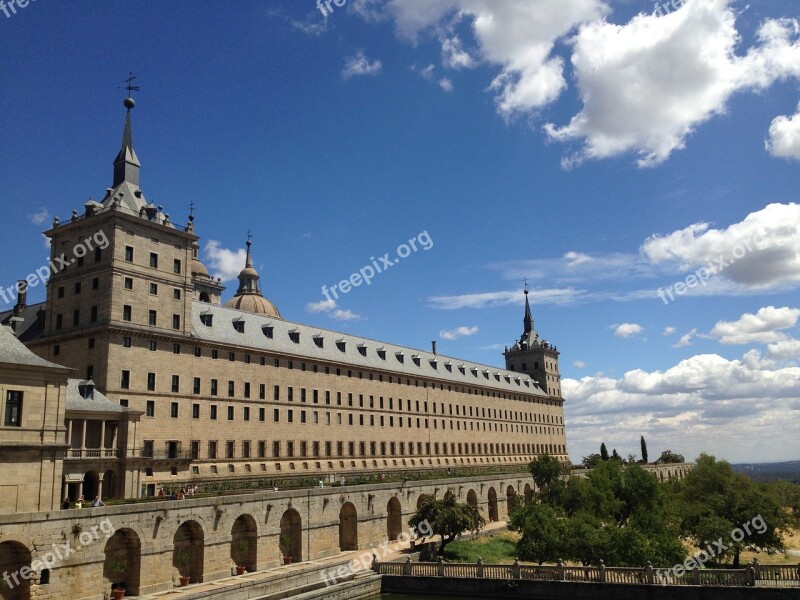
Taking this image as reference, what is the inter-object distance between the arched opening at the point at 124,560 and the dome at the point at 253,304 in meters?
58.2

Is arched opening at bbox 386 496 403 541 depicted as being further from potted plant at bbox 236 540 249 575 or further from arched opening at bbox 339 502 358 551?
potted plant at bbox 236 540 249 575

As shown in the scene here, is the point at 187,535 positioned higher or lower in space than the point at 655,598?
higher

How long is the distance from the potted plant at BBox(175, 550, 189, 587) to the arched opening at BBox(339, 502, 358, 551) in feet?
48.9

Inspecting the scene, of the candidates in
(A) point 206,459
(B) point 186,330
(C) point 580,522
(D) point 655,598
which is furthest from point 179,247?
(D) point 655,598

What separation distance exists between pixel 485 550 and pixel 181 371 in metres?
29.4

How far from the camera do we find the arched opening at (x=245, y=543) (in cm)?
4109

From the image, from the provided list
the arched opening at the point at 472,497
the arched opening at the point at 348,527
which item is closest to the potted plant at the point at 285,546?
the arched opening at the point at 348,527

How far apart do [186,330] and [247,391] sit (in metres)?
9.72

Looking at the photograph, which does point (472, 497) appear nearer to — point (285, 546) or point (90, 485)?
point (285, 546)

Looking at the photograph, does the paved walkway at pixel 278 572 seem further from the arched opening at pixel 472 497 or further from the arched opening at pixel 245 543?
the arched opening at pixel 472 497

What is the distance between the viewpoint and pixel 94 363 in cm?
5253

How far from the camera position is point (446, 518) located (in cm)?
5016

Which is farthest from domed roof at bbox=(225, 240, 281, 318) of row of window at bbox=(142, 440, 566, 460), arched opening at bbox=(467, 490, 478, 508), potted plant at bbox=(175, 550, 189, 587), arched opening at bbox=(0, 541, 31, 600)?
arched opening at bbox=(0, 541, 31, 600)

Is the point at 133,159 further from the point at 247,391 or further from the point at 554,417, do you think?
the point at 554,417
